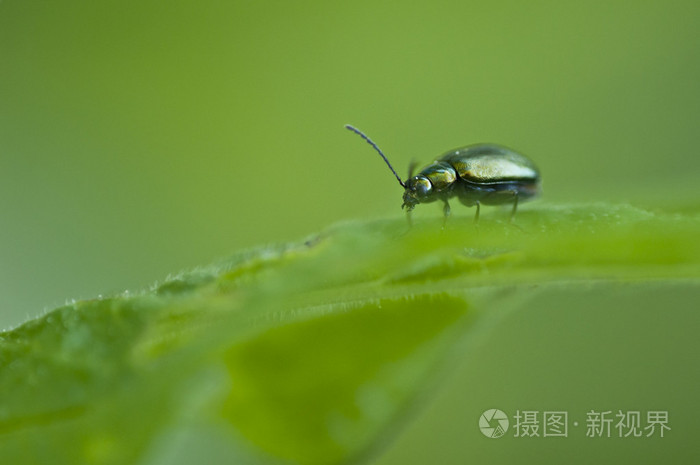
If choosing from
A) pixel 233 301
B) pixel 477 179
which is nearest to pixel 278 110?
pixel 477 179

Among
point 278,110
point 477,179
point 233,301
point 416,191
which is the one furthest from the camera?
point 278,110


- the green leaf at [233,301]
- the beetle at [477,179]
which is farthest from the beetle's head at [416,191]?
the green leaf at [233,301]

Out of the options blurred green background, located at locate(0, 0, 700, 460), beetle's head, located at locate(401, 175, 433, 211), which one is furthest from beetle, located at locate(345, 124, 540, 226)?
blurred green background, located at locate(0, 0, 700, 460)

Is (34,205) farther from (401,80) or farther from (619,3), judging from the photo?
(619,3)

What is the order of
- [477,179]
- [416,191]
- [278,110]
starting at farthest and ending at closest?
[278,110], [416,191], [477,179]

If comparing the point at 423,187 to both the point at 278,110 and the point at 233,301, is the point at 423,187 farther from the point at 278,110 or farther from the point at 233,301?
the point at 233,301

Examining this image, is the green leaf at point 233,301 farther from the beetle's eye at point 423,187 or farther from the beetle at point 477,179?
the beetle's eye at point 423,187

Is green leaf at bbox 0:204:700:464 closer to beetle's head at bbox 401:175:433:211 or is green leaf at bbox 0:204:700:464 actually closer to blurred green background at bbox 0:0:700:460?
beetle's head at bbox 401:175:433:211
